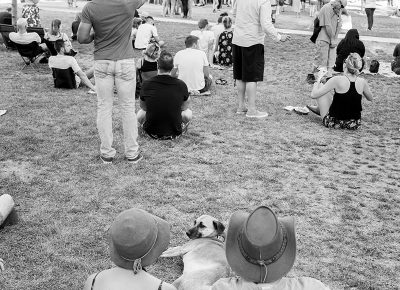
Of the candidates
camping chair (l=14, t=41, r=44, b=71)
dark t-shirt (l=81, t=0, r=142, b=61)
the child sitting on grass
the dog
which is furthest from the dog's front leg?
the child sitting on grass

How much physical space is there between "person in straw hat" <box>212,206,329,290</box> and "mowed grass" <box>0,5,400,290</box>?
1369 millimetres

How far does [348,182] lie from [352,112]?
2.00 metres

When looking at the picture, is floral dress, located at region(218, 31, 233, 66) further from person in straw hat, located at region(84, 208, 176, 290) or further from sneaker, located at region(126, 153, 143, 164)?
person in straw hat, located at region(84, 208, 176, 290)

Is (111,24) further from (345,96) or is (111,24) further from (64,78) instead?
(64,78)

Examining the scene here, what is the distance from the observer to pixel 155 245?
2.48 m

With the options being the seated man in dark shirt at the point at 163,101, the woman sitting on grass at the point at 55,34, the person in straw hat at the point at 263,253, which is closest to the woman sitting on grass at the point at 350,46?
the woman sitting on grass at the point at 55,34

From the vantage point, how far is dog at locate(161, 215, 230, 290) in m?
3.40

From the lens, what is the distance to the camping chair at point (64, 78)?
29.0 feet

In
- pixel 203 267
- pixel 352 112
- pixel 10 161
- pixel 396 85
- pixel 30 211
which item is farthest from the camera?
pixel 396 85

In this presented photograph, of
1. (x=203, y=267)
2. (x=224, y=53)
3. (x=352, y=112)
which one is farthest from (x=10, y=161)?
(x=224, y=53)

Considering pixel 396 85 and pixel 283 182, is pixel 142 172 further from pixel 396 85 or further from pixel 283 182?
pixel 396 85

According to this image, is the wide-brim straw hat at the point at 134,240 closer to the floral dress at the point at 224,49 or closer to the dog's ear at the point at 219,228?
the dog's ear at the point at 219,228

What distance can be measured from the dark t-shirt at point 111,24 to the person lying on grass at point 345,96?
9.90 feet

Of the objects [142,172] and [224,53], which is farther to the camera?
[224,53]
